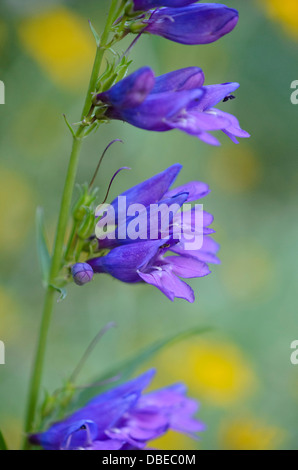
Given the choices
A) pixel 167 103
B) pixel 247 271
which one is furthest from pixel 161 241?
pixel 247 271

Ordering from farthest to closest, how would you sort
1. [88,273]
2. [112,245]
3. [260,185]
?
[260,185], [112,245], [88,273]

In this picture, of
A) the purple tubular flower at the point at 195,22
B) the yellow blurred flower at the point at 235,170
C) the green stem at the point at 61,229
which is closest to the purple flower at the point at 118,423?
the green stem at the point at 61,229

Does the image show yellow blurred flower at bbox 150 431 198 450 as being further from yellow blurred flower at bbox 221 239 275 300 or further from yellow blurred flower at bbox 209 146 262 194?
yellow blurred flower at bbox 209 146 262 194

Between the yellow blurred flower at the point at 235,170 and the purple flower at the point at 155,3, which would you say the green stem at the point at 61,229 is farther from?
the yellow blurred flower at the point at 235,170

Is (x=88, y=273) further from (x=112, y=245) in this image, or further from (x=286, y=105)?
(x=286, y=105)

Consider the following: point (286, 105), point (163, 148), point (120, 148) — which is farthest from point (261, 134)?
point (120, 148)
